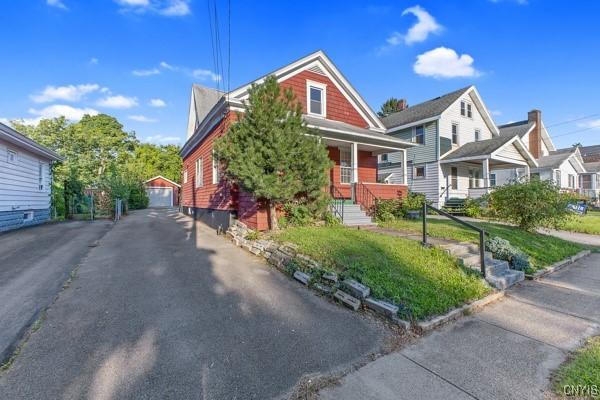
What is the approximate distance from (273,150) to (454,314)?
516 cm

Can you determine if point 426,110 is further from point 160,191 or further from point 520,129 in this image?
point 160,191

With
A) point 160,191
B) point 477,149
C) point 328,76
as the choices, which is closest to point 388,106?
point 477,149

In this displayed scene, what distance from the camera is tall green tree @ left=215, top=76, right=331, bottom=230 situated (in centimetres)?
695

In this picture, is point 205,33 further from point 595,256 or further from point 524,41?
point 524,41

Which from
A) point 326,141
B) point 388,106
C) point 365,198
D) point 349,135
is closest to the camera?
point 349,135

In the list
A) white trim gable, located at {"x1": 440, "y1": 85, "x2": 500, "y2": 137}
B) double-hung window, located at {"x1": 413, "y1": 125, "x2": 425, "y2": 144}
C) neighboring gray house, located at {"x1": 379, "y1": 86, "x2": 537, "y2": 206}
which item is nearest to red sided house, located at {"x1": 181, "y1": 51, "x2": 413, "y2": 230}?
neighboring gray house, located at {"x1": 379, "y1": 86, "x2": 537, "y2": 206}

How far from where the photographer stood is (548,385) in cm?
239

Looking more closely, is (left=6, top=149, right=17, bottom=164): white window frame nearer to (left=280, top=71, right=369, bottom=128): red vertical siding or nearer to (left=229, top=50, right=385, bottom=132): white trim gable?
(left=229, top=50, right=385, bottom=132): white trim gable

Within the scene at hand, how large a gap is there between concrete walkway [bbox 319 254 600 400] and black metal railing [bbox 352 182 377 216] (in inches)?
268

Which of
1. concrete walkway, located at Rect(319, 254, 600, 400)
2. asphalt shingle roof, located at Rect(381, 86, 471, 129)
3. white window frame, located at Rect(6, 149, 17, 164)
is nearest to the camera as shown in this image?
concrete walkway, located at Rect(319, 254, 600, 400)

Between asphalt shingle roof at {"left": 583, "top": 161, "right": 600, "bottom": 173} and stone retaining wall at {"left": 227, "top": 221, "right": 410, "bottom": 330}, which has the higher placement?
asphalt shingle roof at {"left": 583, "top": 161, "right": 600, "bottom": 173}

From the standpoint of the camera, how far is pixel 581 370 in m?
2.53

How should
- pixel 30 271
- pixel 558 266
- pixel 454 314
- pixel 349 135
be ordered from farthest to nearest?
1. pixel 349 135
2. pixel 558 266
3. pixel 30 271
4. pixel 454 314

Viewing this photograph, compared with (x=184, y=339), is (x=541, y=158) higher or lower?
higher
